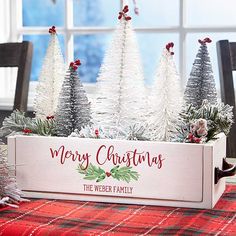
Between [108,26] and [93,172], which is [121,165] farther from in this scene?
[108,26]

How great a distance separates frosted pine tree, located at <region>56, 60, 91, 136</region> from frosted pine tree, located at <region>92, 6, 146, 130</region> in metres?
0.03

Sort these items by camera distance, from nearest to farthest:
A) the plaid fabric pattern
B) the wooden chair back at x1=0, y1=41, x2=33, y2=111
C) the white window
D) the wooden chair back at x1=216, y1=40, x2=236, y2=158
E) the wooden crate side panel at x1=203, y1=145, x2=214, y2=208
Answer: the plaid fabric pattern → the wooden crate side panel at x1=203, y1=145, x2=214, y2=208 → the wooden chair back at x1=216, y1=40, x2=236, y2=158 → the wooden chair back at x1=0, y1=41, x2=33, y2=111 → the white window

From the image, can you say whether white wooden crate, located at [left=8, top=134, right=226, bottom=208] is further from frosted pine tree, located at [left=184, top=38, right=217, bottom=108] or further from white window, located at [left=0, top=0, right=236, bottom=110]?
white window, located at [left=0, top=0, right=236, bottom=110]

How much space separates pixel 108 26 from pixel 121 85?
1.56 m

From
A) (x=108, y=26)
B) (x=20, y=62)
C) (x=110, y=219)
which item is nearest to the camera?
(x=110, y=219)

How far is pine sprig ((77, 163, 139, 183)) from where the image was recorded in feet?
3.24

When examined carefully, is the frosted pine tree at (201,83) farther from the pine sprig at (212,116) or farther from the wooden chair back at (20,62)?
the wooden chair back at (20,62)

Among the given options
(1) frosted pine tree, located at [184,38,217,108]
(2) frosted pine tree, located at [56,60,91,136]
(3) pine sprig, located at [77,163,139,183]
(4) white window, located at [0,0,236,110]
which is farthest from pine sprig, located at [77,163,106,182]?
(4) white window, located at [0,0,236,110]

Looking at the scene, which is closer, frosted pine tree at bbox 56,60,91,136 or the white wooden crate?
the white wooden crate

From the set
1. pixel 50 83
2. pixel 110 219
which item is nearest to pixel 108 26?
pixel 50 83

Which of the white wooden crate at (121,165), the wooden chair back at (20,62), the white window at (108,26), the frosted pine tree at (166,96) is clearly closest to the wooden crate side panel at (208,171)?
the white wooden crate at (121,165)

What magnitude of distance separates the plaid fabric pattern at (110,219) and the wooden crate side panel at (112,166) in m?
0.02

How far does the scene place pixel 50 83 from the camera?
1173mm

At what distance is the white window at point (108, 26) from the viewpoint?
246 centimetres
